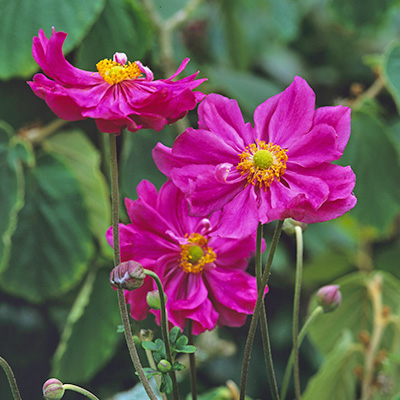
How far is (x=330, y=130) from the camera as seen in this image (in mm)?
223

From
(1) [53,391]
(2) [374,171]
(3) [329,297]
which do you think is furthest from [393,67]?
(1) [53,391]

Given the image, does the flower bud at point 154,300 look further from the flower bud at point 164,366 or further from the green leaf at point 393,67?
the green leaf at point 393,67

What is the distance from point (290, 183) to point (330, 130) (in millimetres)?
25

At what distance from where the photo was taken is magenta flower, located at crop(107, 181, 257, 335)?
25 centimetres

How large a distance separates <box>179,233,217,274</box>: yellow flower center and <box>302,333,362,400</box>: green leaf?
0.26m

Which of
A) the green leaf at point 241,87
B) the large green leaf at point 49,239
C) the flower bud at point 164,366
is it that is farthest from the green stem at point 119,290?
→ the green leaf at point 241,87

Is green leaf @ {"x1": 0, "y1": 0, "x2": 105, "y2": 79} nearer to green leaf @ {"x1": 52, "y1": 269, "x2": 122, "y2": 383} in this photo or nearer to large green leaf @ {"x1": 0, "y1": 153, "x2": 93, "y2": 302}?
large green leaf @ {"x1": 0, "y1": 153, "x2": 93, "y2": 302}

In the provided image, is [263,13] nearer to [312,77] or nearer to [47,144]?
[312,77]

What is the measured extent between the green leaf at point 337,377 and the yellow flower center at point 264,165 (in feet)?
0.95

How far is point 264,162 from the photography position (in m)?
0.23

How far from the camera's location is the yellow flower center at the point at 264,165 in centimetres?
23

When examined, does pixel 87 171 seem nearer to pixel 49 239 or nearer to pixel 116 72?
pixel 49 239

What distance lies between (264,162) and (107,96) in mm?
64

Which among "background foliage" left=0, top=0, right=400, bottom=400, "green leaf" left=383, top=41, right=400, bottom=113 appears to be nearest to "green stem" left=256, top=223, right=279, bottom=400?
"background foliage" left=0, top=0, right=400, bottom=400
